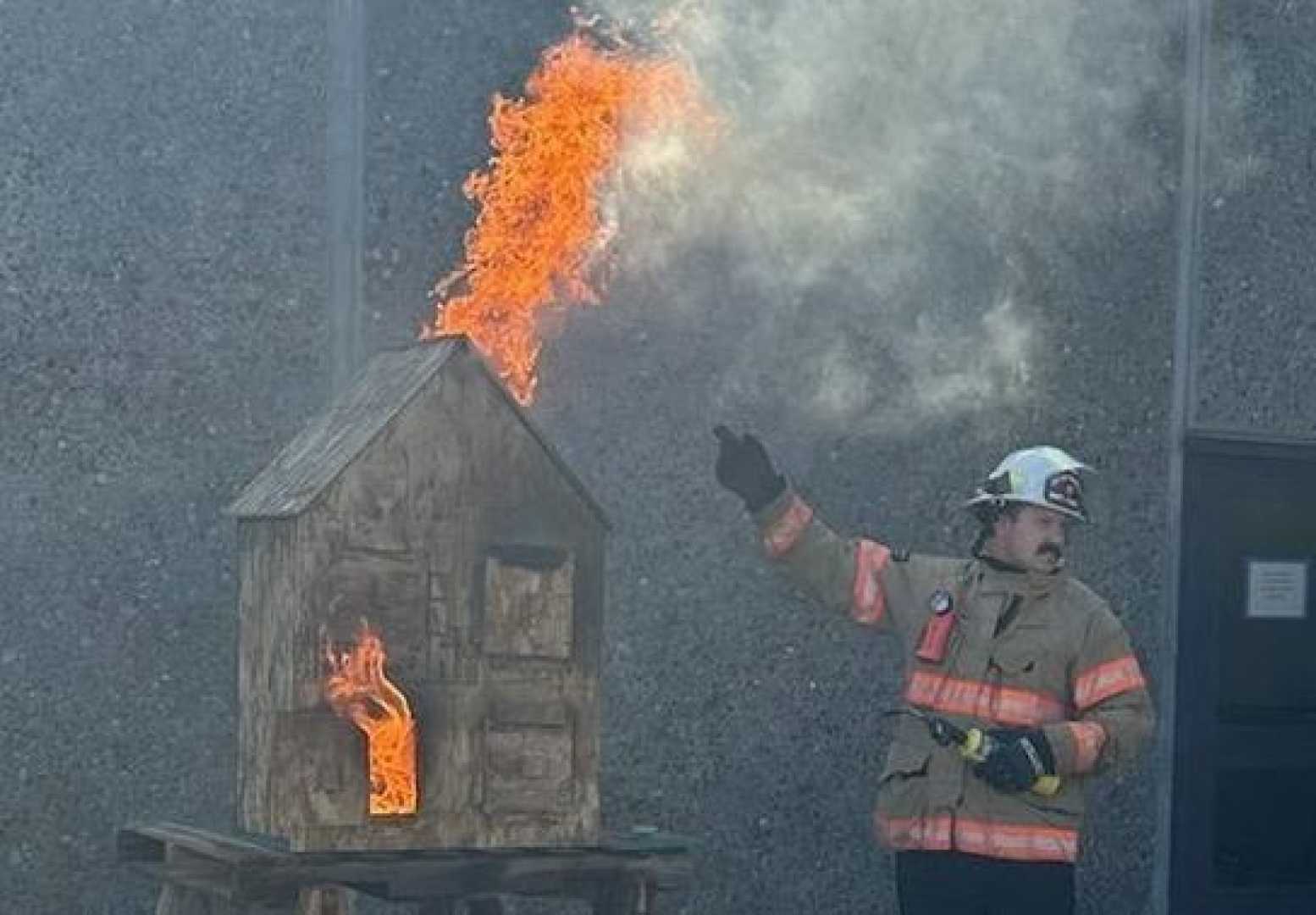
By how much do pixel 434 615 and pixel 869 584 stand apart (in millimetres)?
1571

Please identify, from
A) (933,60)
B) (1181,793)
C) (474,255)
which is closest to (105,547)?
(474,255)

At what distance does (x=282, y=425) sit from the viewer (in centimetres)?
619

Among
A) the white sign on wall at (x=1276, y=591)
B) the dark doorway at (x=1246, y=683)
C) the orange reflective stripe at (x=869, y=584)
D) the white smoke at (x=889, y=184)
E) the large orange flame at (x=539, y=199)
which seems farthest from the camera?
the white sign on wall at (x=1276, y=591)

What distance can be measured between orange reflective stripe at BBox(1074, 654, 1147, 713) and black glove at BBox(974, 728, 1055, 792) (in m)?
0.22

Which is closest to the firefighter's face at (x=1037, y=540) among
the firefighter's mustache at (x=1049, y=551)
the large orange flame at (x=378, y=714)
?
the firefighter's mustache at (x=1049, y=551)

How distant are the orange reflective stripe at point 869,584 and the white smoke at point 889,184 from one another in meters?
0.84

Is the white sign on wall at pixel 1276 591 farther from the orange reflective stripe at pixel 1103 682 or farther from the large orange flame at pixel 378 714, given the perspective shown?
the large orange flame at pixel 378 714

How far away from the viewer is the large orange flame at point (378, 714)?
4762 mm

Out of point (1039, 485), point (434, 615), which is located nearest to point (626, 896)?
point (434, 615)

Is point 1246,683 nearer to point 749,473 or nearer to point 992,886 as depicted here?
point 992,886

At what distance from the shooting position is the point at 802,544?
5.96 m

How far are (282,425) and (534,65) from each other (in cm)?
117

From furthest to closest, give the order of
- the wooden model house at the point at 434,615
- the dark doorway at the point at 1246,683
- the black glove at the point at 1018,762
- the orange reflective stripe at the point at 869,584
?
the dark doorway at the point at 1246,683 < the orange reflective stripe at the point at 869,584 < the black glove at the point at 1018,762 < the wooden model house at the point at 434,615

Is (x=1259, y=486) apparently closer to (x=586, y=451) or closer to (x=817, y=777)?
(x=817, y=777)
